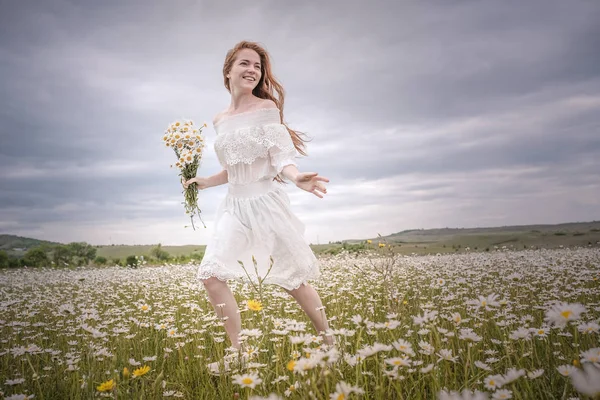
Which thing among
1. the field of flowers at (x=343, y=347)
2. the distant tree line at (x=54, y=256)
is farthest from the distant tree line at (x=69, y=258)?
the field of flowers at (x=343, y=347)

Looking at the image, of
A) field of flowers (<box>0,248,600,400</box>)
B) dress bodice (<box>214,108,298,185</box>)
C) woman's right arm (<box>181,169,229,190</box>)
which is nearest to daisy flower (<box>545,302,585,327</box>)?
field of flowers (<box>0,248,600,400</box>)

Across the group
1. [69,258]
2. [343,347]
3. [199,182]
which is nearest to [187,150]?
[199,182]

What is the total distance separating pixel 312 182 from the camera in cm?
343

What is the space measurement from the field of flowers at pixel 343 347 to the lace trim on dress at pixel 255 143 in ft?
4.54

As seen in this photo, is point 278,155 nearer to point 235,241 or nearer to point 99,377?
point 235,241

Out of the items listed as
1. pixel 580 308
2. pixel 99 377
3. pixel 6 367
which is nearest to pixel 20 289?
pixel 6 367

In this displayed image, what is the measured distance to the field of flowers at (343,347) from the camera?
2027mm

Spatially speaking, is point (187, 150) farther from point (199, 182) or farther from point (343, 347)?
point (343, 347)

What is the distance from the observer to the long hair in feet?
14.2

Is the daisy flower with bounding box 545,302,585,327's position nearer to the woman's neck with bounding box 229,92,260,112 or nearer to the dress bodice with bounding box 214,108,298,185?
the dress bodice with bounding box 214,108,298,185

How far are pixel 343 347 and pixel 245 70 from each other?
2.88 meters

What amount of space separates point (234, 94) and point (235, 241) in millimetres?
1601

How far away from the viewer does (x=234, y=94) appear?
4254 mm

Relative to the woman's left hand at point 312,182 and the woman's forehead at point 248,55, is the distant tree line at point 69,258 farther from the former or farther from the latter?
the woman's left hand at point 312,182
